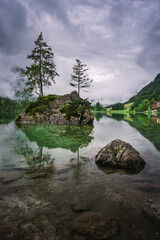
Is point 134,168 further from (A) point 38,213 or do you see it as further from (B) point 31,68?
(B) point 31,68

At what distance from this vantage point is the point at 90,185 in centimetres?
532

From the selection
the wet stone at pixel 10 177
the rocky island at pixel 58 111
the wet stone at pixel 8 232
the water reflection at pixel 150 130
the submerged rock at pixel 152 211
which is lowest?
the wet stone at pixel 8 232

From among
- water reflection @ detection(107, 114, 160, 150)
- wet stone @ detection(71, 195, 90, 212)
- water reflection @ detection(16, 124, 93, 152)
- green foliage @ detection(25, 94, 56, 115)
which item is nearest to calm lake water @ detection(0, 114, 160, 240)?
wet stone @ detection(71, 195, 90, 212)

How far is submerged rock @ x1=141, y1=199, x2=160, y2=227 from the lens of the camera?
359 cm

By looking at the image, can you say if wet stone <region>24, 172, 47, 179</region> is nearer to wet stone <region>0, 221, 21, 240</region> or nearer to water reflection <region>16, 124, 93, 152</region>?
wet stone <region>0, 221, 21, 240</region>

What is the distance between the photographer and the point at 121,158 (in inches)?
287

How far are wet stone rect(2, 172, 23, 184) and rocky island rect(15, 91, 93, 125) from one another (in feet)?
64.7

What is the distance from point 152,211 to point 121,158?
347 cm

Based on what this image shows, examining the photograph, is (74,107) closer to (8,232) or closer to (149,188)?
(149,188)

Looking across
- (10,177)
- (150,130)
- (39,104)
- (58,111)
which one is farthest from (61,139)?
(39,104)

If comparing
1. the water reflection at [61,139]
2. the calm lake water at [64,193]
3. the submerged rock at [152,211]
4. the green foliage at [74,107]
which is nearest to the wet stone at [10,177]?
the calm lake water at [64,193]

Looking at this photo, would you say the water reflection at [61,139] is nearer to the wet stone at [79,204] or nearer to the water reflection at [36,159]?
the water reflection at [36,159]

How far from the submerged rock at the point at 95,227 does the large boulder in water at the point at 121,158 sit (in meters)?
3.77

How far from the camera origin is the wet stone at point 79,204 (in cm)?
396
